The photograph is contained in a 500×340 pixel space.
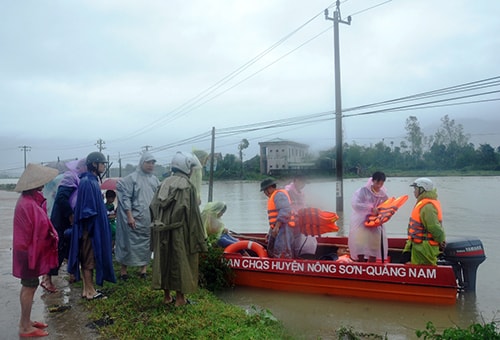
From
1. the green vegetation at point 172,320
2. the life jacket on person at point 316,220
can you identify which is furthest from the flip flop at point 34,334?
the life jacket on person at point 316,220

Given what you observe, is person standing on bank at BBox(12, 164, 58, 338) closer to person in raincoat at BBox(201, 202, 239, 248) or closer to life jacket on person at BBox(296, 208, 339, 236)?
person in raincoat at BBox(201, 202, 239, 248)

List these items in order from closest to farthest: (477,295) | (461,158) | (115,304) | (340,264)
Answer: (115,304), (340,264), (477,295), (461,158)

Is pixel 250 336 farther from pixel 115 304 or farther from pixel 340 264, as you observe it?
pixel 340 264

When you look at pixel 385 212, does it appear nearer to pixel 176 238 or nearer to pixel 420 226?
pixel 420 226

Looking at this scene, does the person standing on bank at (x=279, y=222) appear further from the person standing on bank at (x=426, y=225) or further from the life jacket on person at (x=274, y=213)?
the person standing on bank at (x=426, y=225)

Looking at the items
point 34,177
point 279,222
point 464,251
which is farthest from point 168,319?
point 464,251

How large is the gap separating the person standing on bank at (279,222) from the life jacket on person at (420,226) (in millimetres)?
1748

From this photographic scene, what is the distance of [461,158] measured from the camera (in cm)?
4625

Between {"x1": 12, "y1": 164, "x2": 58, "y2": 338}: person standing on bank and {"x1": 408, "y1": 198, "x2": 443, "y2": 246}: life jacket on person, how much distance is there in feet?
15.7

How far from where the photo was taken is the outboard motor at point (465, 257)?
6219 millimetres

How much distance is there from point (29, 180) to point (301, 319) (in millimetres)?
3912

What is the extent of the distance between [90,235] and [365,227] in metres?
3.99

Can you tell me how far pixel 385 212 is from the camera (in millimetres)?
6273

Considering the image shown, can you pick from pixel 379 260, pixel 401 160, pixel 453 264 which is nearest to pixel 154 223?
pixel 379 260
